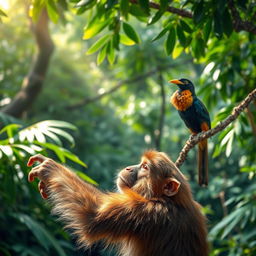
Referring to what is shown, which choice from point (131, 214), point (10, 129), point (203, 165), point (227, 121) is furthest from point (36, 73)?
point (227, 121)

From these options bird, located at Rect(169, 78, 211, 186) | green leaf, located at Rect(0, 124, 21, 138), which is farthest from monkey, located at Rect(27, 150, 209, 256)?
green leaf, located at Rect(0, 124, 21, 138)

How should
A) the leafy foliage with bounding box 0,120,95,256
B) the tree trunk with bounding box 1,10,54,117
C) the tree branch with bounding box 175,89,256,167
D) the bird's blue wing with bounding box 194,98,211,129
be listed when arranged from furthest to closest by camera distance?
the tree trunk with bounding box 1,10,54,117 → the leafy foliage with bounding box 0,120,95,256 → the bird's blue wing with bounding box 194,98,211,129 → the tree branch with bounding box 175,89,256,167

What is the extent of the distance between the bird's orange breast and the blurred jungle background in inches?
10.9

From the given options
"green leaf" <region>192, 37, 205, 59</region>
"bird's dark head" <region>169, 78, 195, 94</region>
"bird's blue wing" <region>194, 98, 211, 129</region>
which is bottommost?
"bird's blue wing" <region>194, 98, 211, 129</region>

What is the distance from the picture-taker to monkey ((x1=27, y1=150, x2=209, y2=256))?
2.61 metres

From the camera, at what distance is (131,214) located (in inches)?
104

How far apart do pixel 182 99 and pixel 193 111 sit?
117mm

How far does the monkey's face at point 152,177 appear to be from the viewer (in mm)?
2797

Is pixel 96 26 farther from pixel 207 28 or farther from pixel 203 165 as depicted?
pixel 203 165

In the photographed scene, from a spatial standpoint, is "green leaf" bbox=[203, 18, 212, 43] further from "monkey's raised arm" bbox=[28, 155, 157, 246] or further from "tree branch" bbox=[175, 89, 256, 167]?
"monkey's raised arm" bbox=[28, 155, 157, 246]

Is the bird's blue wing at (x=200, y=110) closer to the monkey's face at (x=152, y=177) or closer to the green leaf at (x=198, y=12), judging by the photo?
the monkey's face at (x=152, y=177)

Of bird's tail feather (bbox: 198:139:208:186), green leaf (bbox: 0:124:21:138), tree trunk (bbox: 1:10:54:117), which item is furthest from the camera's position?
tree trunk (bbox: 1:10:54:117)

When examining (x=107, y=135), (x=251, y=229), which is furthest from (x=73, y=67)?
(x=251, y=229)

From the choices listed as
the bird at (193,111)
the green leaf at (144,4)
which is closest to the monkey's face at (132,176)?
the bird at (193,111)
